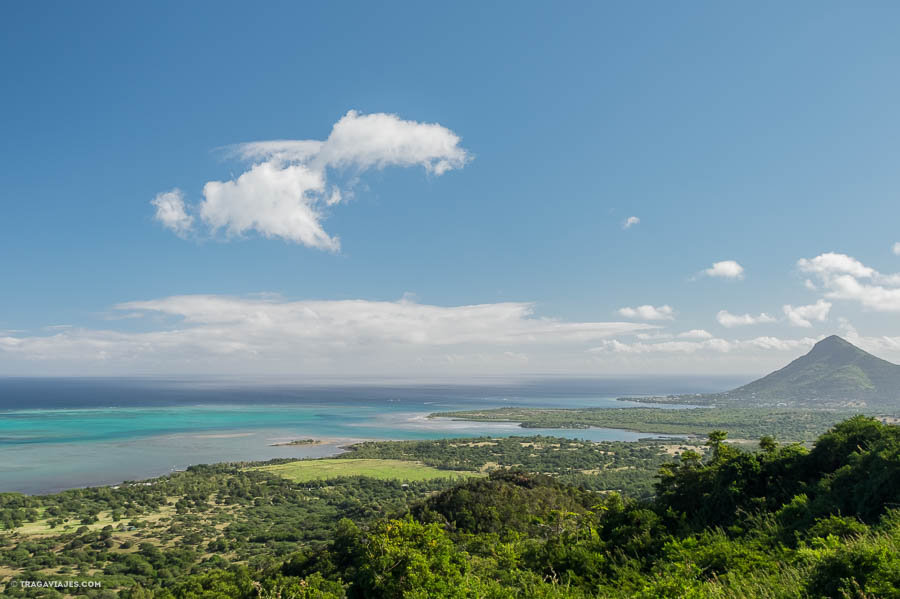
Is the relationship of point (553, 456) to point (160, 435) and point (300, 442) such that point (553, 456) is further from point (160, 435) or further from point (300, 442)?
point (160, 435)

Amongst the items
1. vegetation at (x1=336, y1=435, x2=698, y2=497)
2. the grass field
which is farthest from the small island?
the grass field

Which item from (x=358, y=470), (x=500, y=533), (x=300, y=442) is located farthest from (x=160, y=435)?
(x=500, y=533)

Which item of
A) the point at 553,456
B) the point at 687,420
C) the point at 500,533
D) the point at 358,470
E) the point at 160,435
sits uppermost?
the point at 500,533

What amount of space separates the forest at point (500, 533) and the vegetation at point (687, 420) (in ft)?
296

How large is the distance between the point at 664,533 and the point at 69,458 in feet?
369

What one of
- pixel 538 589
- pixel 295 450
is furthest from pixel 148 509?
pixel 538 589

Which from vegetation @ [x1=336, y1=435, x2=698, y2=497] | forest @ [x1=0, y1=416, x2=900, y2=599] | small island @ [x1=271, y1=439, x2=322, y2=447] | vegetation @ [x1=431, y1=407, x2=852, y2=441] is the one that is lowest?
vegetation @ [x1=431, y1=407, x2=852, y2=441]

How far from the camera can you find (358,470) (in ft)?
281

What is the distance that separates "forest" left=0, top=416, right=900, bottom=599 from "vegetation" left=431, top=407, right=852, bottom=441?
90.2m

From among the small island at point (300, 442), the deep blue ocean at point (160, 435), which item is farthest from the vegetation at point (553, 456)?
the deep blue ocean at point (160, 435)

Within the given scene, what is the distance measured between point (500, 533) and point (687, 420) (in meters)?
164

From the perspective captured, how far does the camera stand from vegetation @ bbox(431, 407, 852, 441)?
477ft

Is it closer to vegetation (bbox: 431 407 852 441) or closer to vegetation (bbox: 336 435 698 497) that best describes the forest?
vegetation (bbox: 336 435 698 497)

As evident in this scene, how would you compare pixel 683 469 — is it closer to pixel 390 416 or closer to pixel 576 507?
pixel 576 507
